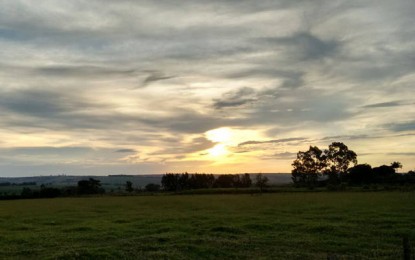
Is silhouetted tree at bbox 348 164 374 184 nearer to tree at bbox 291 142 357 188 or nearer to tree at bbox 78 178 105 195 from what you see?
tree at bbox 291 142 357 188

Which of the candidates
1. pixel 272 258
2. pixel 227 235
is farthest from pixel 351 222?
pixel 272 258

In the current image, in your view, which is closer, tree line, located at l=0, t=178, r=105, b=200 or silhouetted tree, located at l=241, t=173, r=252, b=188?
tree line, located at l=0, t=178, r=105, b=200

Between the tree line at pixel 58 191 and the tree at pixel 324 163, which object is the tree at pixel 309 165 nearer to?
the tree at pixel 324 163

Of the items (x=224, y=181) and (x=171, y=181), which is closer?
(x=171, y=181)

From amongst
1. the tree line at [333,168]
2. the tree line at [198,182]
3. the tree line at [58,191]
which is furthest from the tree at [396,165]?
the tree line at [58,191]

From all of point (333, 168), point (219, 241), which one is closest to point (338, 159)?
point (333, 168)

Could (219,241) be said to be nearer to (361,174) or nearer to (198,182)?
(361,174)

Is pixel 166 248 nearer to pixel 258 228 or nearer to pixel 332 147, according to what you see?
pixel 258 228

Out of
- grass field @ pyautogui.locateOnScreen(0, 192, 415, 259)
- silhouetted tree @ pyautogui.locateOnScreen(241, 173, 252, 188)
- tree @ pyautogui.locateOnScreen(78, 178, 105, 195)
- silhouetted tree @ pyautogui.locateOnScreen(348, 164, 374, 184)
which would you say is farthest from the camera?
silhouetted tree @ pyautogui.locateOnScreen(241, 173, 252, 188)

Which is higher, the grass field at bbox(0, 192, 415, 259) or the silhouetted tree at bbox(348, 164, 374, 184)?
the silhouetted tree at bbox(348, 164, 374, 184)

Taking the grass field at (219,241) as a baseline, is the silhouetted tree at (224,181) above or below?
above


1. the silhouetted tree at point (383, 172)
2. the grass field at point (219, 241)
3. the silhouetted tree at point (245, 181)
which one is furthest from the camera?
the silhouetted tree at point (245, 181)

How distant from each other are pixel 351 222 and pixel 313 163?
143 meters

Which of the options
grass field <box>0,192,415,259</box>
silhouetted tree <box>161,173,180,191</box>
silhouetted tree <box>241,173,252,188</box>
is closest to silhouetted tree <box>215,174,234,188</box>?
silhouetted tree <box>241,173,252,188</box>
